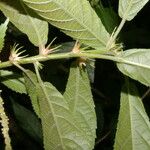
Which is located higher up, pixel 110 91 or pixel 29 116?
pixel 29 116

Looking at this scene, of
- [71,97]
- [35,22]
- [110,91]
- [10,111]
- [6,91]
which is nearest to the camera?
[35,22]

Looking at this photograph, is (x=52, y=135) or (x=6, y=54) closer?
(x=52, y=135)

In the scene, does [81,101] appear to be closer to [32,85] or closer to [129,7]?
[32,85]

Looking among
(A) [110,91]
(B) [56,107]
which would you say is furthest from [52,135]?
(A) [110,91]

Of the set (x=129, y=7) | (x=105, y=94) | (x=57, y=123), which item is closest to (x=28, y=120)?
(x=105, y=94)

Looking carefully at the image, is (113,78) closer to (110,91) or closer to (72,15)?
(110,91)

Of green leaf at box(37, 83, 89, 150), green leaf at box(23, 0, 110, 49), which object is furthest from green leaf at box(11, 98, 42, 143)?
green leaf at box(23, 0, 110, 49)

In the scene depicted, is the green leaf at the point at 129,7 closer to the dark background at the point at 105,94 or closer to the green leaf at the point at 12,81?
the green leaf at the point at 12,81
